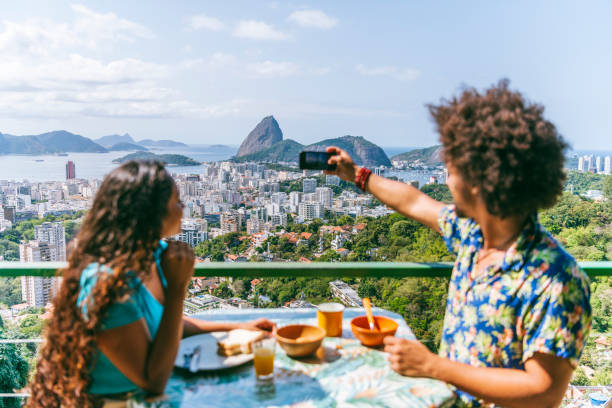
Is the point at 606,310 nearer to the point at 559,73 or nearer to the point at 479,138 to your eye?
the point at 479,138

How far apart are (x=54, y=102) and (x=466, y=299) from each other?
62.5m

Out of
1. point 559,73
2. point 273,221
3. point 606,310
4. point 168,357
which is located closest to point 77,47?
point 273,221

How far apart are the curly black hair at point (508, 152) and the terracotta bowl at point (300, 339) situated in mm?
613

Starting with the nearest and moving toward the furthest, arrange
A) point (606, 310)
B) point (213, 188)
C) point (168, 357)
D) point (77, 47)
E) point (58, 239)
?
1. point (168, 357)
2. point (606, 310)
3. point (58, 239)
4. point (213, 188)
5. point (77, 47)

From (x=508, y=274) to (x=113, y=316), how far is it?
3.36ft

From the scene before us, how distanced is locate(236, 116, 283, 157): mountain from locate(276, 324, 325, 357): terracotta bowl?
3078 cm

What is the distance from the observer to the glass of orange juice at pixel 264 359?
3.85ft

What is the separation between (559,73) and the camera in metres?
42.8

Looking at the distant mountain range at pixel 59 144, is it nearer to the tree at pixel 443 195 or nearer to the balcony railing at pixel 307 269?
the tree at pixel 443 195

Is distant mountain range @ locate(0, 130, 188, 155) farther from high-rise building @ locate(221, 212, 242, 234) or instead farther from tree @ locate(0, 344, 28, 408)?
tree @ locate(0, 344, 28, 408)

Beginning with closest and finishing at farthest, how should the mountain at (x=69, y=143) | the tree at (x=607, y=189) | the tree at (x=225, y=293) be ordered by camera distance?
the tree at (x=225, y=293)
the tree at (x=607, y=189)
the mountain at (x=69, y=143)

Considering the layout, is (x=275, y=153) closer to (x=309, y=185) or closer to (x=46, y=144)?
(x=309, y=185)

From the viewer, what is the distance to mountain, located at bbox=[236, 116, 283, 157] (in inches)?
1295

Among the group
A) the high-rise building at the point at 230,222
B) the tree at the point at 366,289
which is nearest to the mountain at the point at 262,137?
the high-rise building at the point at 230,222
